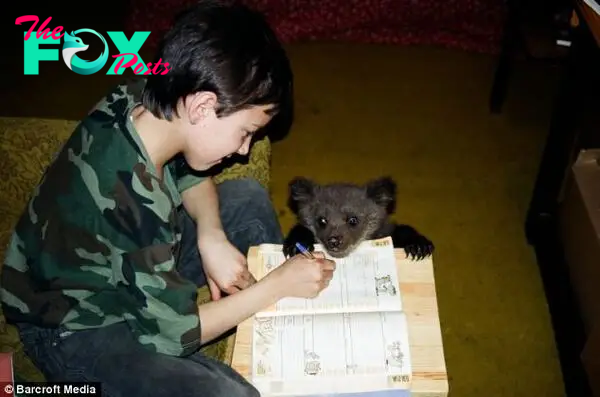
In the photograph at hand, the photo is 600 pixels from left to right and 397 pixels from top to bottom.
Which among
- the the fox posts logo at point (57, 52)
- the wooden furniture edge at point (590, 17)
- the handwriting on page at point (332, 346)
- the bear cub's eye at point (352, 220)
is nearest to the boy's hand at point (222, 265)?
the handwriting on page at point (332, 346)

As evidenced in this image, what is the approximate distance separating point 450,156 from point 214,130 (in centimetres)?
143

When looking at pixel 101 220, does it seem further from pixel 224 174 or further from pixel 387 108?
pixel 387 108

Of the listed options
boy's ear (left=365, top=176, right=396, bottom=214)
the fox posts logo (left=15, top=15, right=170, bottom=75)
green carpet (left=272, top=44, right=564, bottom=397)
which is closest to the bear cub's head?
boy's ear (left=365, top=176, right=396, bottom=214)

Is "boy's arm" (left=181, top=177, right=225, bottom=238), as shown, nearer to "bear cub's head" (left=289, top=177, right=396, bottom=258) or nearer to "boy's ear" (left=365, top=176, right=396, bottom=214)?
"bear cub's head" (left=289, top=177, right=396, bottom=258)

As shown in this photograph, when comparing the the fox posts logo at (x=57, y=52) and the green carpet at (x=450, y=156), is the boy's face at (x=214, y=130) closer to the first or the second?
the green carpet at (x=450, y=156)

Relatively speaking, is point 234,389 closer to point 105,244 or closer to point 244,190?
point 105,244

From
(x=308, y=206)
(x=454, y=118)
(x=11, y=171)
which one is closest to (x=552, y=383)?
(x=308, y=206)

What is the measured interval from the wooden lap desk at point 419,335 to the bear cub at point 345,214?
7.8 inches

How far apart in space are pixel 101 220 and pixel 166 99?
0.78ft

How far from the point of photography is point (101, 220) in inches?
43.5

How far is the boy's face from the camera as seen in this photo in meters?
1.13

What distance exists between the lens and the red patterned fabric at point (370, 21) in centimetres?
275

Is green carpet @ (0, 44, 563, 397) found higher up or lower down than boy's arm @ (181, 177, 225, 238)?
lower down

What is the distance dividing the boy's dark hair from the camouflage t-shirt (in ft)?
0.41
